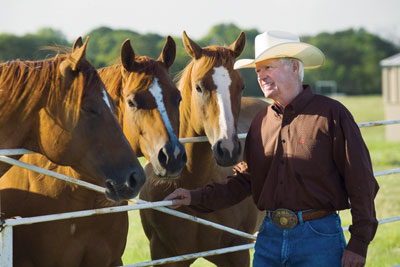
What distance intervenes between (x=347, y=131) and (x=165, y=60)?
178cm

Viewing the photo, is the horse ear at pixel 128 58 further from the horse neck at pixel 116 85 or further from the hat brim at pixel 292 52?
the hat brim at pixel 292 52

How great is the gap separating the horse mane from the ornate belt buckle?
119 cm

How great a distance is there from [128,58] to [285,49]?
1.36 meters

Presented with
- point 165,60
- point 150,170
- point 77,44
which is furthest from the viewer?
point 150,170

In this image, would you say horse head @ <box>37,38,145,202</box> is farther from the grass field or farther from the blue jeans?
the grass field

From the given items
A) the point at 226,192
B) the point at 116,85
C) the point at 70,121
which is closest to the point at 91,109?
the point at 70,121

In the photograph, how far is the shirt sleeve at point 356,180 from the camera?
8.77 ft

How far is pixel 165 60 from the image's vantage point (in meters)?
4.11

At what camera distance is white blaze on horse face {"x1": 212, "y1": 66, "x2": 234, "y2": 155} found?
13.0 ft

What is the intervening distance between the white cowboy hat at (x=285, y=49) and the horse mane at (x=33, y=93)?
1009 mm

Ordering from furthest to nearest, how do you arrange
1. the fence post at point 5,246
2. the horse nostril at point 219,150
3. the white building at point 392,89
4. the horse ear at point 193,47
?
the white building at point 392,89
the horse ear at point 193,47
the horse nostril at point 219,150
the fence post at point 5,246

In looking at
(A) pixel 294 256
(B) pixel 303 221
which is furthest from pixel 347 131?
(A) pixel 294 256

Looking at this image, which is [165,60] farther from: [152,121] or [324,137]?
[324,137]

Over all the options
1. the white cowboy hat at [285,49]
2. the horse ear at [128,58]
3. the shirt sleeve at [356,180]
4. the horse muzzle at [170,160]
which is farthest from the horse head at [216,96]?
the shirt sleeve at [356,180]
